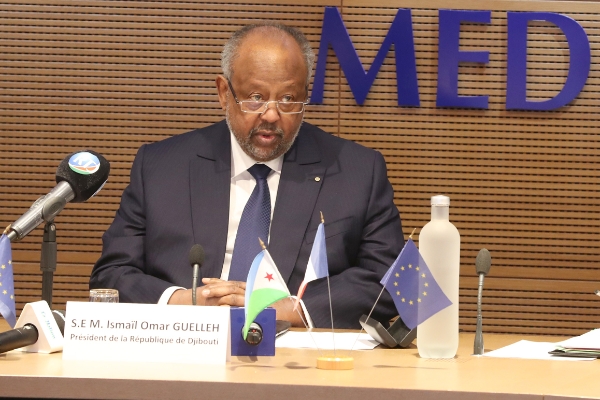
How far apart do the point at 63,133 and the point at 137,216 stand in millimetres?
1316

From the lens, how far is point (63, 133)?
420 centimetres

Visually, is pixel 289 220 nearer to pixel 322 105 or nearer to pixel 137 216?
pixel 137 216

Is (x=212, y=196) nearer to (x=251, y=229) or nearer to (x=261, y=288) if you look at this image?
(x=251, y=229)

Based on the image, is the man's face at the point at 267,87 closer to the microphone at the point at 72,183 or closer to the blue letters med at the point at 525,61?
the microphone at the point at 72,183

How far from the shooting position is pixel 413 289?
198cm

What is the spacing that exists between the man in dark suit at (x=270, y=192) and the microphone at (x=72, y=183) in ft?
2.19

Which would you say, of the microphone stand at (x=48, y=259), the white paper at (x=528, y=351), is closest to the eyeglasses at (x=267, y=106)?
the microphone stand at (x=48, y=259)

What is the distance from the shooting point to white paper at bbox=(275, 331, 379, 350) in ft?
7.08

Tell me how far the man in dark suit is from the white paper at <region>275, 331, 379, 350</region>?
0.39 m

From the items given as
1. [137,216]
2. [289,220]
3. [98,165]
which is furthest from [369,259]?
[98,165]

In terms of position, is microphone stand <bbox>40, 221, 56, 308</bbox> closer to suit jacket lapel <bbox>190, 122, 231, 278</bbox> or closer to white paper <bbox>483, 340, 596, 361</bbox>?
suit jacket lapel <bbox>190, 122, 231, 278</bbox>

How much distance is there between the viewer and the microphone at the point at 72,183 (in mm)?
2033

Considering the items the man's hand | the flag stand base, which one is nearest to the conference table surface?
the flag stand base

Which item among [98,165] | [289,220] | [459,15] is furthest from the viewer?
Result: [459,15]
